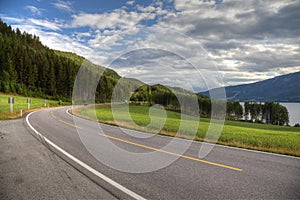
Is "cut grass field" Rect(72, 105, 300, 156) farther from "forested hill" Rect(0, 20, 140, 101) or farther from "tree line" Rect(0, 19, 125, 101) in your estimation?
"forested hill" Rect(0, 20, 140, 101)

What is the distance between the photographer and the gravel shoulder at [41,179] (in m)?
4.09

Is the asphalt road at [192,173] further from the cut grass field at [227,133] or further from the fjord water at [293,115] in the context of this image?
the fjord water at [293,115]

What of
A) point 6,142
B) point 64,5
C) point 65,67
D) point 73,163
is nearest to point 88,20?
point 64,5

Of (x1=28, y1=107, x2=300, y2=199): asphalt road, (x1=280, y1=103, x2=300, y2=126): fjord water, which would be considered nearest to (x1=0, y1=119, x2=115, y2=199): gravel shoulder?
(x1=28, y1=107, x2=300, y2=199): asphalt road

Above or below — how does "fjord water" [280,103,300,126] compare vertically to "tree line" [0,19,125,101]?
below

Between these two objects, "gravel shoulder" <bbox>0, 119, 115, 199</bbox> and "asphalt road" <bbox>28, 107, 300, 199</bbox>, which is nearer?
"gravel shoulder" <bbox>0, 119, 115, 199</bbox>

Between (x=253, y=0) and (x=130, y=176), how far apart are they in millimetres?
9737

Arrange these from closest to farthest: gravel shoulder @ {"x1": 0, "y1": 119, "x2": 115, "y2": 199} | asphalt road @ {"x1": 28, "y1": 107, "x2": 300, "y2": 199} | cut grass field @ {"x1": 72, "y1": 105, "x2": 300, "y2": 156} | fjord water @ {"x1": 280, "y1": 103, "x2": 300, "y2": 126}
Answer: gravel shoulder @ {"x1": 0, "y1": 119, "x2": 115, "y2": 199} < asphalt road @ {"x1": 28, "y1": 107, "x2": 300, "y2": 199} < cut grass field @ {"x1": 72, "y1": 105, "x2": 300, "y2": 156} < fjord water @ {"x1": 280, "y1": 103, "x2": 300, "y2": 126}

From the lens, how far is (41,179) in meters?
4.90

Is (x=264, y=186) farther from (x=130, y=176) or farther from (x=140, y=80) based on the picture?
(x=140, y=80)

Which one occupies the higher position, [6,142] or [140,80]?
[140,80]

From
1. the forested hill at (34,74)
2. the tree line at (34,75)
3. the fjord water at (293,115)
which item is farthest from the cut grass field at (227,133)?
the fjord water at (293,115)

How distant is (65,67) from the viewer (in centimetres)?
7838

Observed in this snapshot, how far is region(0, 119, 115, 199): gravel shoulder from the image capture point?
4.09 m
